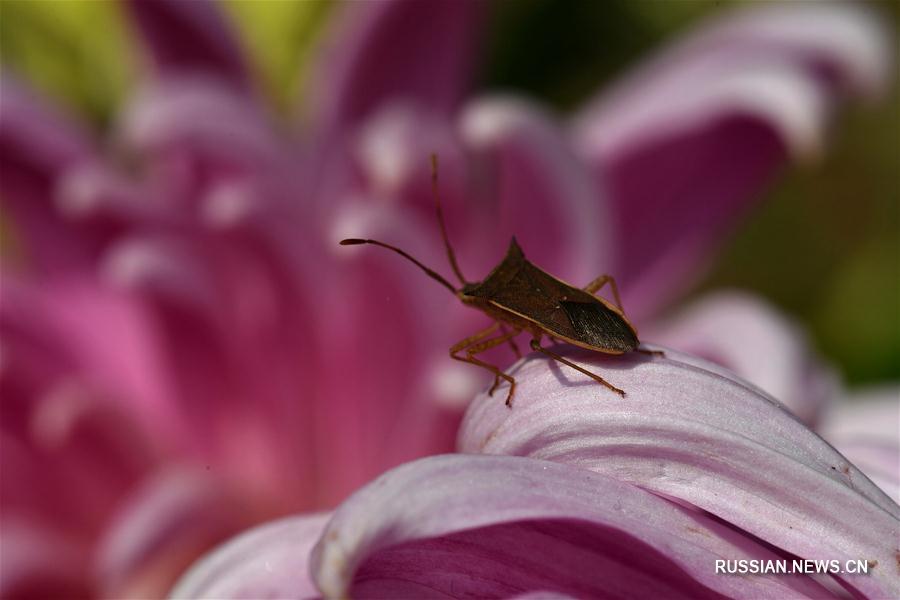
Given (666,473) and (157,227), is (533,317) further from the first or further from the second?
(157,227)

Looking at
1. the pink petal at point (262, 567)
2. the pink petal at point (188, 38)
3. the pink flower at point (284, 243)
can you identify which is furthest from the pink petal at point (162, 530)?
the pink petal at point (188, 38)

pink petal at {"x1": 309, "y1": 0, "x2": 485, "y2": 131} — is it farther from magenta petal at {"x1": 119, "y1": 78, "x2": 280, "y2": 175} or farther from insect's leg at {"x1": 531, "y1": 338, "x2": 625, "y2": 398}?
insect's leg at {"x1": 531, "y1": 338, "x2": 625, "y2": 398}

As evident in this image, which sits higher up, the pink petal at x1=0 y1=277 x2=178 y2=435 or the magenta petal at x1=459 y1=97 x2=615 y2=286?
the magenta petal at x1=459 y1=97 x2=615 y2=286

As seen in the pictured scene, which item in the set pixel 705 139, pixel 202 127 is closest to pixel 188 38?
pixel 202 127

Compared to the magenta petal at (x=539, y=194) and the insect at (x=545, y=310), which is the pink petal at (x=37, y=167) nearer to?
the magenta petal at (x=539, y=194)

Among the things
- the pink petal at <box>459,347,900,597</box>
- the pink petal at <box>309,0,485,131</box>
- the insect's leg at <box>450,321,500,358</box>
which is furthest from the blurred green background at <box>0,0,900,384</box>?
the pink petal at <box>459,347,900,597</box>

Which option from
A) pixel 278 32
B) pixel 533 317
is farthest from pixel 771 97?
pixel 278 32

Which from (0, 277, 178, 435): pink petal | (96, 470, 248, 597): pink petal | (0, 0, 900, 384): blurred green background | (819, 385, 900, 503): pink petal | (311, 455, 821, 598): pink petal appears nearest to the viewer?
(311, 455, 821, 598): pink petal
